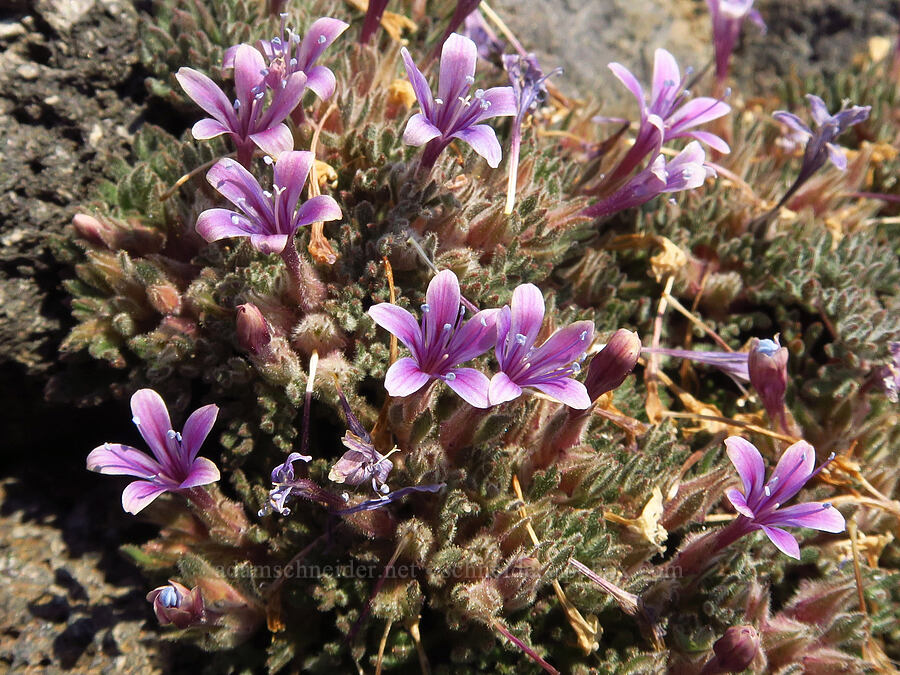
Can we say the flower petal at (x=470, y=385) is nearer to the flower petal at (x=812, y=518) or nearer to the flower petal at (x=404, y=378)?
the flower petal at (x=404, y=378)

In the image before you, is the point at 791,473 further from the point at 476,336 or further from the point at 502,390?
the point at 476,336

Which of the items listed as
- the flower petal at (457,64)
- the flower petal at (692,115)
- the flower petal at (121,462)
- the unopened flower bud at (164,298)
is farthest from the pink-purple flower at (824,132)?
the flower petal at (121,462)

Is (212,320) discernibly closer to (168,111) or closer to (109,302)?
(109,302)

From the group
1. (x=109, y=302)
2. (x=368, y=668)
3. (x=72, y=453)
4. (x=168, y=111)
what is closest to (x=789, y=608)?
(x=368, y=668)

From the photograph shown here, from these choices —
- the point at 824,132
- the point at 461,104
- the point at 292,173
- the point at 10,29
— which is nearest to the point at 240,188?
the point at 292,173

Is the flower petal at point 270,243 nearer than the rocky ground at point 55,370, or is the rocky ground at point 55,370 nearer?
the flower petal at point 270,243

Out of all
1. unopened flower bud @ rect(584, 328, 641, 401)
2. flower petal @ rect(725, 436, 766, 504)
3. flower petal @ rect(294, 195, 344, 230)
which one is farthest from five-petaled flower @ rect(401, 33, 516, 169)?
flower petal @ rect(725, 436, 766, 504)
